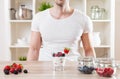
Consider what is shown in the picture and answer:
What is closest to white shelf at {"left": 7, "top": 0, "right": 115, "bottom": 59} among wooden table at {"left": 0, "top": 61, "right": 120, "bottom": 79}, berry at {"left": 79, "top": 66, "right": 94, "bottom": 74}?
wooden table at {"left": 0, "top": 61, "right": 120, "bottom": 79}

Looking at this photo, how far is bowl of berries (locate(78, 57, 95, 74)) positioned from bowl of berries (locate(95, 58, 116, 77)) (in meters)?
0.03

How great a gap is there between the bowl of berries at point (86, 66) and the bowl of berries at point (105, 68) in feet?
0.11

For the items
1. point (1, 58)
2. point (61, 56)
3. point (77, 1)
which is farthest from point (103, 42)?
point (61, 56)

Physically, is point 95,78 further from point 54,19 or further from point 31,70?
point 54,19

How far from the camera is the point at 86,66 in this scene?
1.40m

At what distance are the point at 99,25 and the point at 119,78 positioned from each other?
246 cm

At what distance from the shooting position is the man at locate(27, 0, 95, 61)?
2.07 m

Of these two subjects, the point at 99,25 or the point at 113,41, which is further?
the point at 99,25

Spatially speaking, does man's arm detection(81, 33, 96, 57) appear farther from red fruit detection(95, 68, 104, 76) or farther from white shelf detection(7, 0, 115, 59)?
white shelf detection(7, 0, 115, 59)

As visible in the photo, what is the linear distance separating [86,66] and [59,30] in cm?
72

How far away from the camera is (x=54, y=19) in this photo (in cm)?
208

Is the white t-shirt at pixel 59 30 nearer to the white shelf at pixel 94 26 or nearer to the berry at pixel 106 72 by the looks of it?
the berry at pixel 106 72

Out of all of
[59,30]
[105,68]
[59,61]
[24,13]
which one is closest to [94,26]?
[24,13]

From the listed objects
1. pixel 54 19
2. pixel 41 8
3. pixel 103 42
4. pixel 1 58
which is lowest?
pixel 1 58
